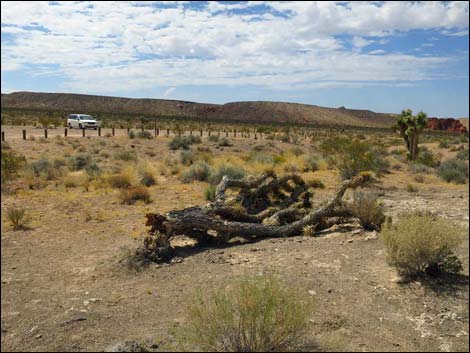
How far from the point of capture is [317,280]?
7039 mm

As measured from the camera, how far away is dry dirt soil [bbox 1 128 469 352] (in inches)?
211

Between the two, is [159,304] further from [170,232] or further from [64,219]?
[64,219]

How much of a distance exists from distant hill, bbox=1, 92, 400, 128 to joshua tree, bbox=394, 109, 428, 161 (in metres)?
92.5

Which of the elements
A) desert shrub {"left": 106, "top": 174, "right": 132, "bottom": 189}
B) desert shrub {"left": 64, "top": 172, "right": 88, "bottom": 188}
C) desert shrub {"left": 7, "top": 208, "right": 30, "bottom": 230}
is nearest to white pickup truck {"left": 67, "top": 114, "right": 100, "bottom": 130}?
desert shrub {"left": 64, "top": 172, "right": 88, "bottom": 188}

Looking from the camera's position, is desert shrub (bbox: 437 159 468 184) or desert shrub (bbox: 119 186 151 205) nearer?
desert shrub (bbox: 119 186 151 205)

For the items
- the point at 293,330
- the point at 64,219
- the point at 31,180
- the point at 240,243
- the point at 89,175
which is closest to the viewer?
the point at 293,330

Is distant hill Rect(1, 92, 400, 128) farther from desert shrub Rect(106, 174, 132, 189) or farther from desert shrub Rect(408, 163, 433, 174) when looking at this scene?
desert shrub Rect(106, 174, 132, 189)

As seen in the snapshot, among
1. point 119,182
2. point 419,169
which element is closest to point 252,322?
point 119,182

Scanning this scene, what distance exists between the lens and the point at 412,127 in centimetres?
2808

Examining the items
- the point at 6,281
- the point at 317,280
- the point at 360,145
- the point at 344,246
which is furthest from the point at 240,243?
the point at 360,145

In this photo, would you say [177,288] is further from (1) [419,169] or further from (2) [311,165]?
(1) [419,169]

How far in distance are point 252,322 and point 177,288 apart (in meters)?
2.52

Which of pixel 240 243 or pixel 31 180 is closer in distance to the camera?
pixel 240 243

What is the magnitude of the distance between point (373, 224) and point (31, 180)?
11999mm
